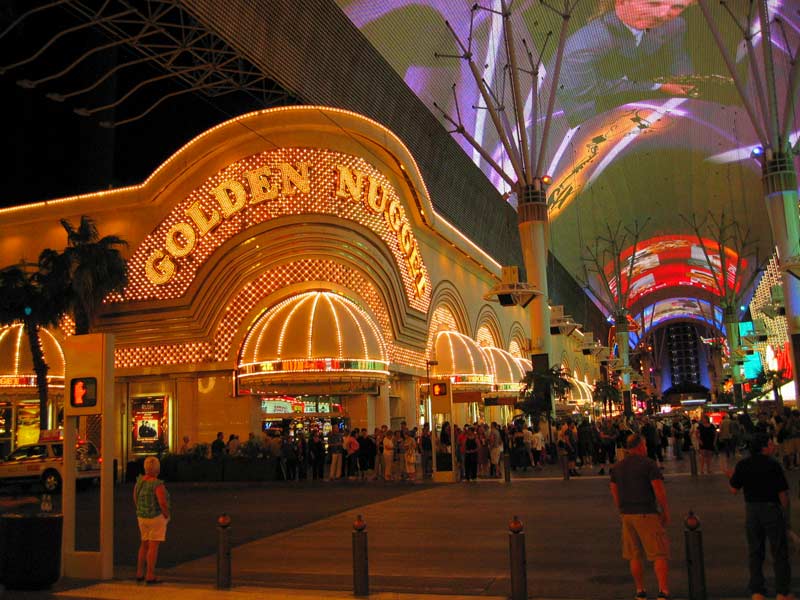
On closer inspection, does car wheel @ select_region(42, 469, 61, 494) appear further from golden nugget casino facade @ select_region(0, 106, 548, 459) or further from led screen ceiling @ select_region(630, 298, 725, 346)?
led screen ceiling @ select_region(630, 298, 725, 346)

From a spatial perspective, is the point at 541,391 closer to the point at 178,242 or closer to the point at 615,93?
the point at 178,242

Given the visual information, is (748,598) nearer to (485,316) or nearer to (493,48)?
(493,48)

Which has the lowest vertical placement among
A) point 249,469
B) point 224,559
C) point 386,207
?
point 224,559

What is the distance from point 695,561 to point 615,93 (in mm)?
48980

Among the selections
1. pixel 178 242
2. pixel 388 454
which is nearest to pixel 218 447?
pixel 388 454

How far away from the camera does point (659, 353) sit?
168 m

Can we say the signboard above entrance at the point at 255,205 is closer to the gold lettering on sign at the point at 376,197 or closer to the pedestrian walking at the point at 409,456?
the gold lettering on sign at the point at 376,197

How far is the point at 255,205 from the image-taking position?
27938mm

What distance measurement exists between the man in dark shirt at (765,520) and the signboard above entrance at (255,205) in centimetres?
2116

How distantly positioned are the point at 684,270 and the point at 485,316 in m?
66.7

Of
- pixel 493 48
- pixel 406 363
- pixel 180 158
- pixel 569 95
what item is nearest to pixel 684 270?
pixel 569 95

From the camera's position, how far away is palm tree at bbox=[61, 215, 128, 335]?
90.5 ft

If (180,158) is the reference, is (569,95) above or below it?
above

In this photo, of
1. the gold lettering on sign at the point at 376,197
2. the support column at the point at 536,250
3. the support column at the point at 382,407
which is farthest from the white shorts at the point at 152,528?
the support column at the point at 536,250
